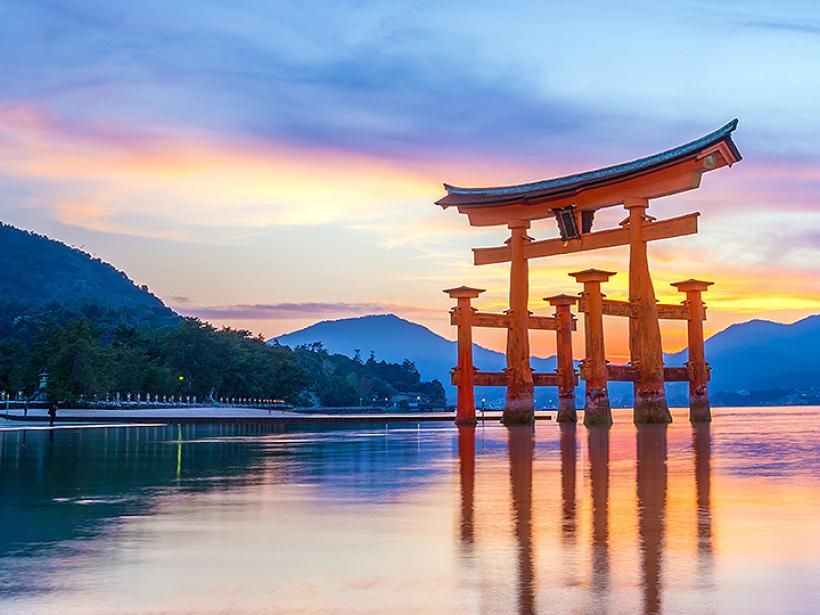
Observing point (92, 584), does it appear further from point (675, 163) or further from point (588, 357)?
point (588, 357)

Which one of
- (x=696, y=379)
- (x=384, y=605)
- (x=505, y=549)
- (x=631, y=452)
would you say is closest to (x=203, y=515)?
(x=505, y=549)

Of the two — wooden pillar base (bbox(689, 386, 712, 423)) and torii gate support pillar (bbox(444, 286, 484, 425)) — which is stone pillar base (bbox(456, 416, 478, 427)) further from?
wooden pillar base (bbox(689, 386, 712, 423))

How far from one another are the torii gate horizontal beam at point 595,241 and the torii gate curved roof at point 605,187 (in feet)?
4.15

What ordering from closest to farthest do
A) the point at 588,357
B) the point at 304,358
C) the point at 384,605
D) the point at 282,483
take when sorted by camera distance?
1. the point at 384,605
2. the point at 282,483
3. the point at 588,357
4. the point at 304,358

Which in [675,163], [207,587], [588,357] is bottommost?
[207,587]

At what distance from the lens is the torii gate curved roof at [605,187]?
125 ft

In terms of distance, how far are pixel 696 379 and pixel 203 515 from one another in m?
42.7

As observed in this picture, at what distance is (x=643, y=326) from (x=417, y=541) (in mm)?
34356

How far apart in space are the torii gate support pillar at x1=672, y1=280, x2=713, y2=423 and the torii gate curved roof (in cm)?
959

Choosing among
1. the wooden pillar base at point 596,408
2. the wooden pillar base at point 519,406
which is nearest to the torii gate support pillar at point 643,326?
the wooden pillar base at point 596,408

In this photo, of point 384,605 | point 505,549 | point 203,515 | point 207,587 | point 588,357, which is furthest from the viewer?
point 588,357

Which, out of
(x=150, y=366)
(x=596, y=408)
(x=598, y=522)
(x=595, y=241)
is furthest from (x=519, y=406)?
(x=150, y=366)

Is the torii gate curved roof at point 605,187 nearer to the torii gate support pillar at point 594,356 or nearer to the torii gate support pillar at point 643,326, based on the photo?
the torii gate support pillar at point 643,326

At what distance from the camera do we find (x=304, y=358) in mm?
188000
